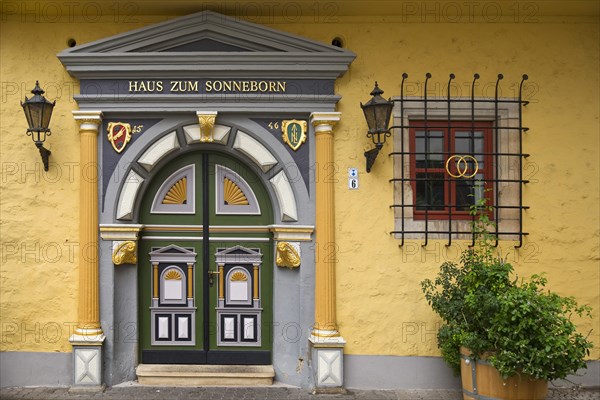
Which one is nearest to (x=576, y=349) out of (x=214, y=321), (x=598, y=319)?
(x=598, y=319)

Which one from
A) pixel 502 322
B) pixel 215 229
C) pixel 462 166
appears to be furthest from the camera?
pixel 215 229

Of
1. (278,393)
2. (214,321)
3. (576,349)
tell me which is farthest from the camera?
(214,321)

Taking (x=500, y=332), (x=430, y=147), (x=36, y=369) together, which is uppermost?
(x=430, y=147)

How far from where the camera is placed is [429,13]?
6.21m

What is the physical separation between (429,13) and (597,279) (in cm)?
357

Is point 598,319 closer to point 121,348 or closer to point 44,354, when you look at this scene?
point 121,348

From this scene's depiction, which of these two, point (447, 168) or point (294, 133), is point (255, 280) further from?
point (447, 168)

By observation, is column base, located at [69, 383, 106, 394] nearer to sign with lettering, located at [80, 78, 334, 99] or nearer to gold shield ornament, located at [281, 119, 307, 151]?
sign with lettering, located at [80, 78, 334, 99]

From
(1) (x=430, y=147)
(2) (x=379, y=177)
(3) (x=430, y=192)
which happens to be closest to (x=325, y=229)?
(2) (x=379, y=177)

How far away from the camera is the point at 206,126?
6016mm

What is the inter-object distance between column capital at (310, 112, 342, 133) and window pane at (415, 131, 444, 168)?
3.24 ft

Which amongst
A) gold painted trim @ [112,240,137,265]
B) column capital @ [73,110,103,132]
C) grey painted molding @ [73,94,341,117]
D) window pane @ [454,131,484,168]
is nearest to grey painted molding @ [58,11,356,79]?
grey painted molding @ [73,94,341,117]

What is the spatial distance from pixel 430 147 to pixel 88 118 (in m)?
3.85

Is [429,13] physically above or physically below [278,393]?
above
